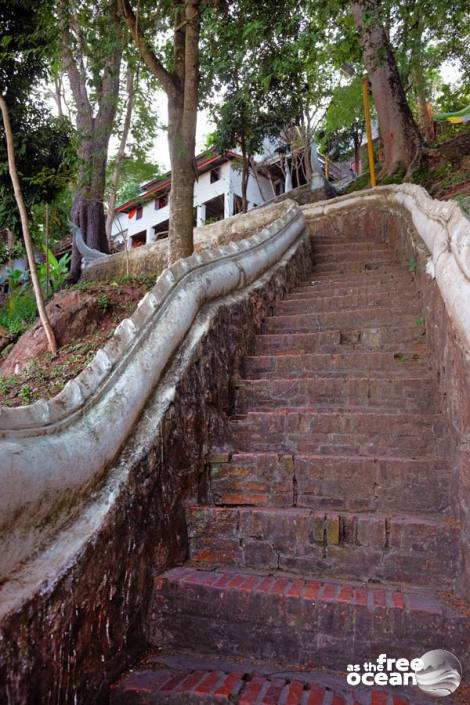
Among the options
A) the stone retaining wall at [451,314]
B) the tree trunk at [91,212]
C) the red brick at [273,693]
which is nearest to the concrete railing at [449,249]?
the stone retaining wall at [451,314]

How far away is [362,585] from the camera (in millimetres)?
2109

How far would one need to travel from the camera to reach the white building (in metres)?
21.4

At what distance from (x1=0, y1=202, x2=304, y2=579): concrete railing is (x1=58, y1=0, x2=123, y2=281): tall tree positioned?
16.5 ft

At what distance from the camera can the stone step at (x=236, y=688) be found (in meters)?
1.66

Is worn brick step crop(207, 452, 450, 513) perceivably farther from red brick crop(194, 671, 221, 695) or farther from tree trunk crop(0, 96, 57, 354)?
tree trunk crop(0, 96, 57, 354)

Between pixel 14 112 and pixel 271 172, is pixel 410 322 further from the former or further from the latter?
pixel 271 172

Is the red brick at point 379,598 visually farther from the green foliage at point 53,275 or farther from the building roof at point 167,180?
the building roof at point 167,180

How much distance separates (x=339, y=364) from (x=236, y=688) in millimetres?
2246

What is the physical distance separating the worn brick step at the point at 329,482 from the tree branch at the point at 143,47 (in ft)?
17.5

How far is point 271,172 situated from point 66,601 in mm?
22346

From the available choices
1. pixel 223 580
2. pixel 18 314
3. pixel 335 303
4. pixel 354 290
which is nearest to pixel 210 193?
pixel 18 314

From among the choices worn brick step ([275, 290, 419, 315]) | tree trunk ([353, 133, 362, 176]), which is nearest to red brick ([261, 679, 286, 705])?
worn brick step ([275, 290, 419, 315])

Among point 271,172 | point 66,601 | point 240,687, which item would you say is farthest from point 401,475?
point 271,172

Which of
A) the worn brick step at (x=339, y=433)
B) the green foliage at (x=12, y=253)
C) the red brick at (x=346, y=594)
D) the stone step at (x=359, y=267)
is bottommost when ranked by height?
the red brick at (x=346, y=594)
